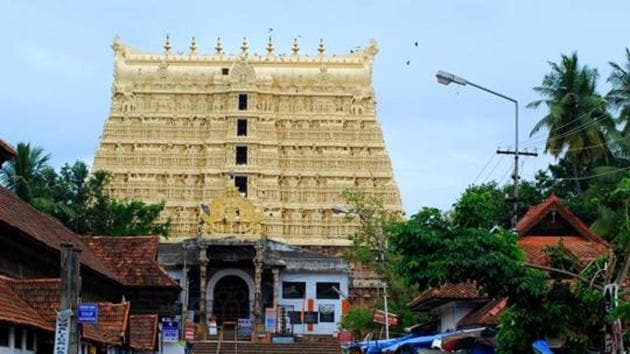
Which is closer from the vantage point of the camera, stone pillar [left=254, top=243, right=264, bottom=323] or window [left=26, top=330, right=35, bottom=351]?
window [left=26, top=330, right=35, bottom=351]

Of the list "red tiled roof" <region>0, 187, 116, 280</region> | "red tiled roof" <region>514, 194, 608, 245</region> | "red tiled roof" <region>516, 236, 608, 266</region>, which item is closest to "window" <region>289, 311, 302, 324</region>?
"red tiled roof" <region>0, 187, 116, 280</region>

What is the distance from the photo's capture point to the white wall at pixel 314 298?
7856cm

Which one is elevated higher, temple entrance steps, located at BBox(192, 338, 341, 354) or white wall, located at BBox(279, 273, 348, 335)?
white wall, located at BBox(279, 273, 348, 335)

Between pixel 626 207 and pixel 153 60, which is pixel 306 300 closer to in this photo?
pixel 153 60

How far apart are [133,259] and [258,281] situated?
36713 mm

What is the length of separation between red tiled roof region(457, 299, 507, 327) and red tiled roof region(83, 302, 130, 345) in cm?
919

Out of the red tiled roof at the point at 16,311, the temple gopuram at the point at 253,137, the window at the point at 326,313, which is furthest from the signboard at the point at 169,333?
the temple gopuram at the point at 253,137

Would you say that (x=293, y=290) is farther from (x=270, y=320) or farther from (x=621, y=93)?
(x=621, y=93)

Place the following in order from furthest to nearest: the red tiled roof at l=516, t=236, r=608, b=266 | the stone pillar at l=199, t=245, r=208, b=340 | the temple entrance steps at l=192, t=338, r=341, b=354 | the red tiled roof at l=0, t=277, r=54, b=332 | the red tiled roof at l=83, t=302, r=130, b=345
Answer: the stone pillar at l=199, t=245, r=208, b=340 < the temple entrance steps at l=192, t=338, r=341, b=354 < the red tiled roof at l=516, t=236, r=608, b=266 < the red tiled roof at l=83, t=302, r=130, b=345 < the red tiled roof at l=0, t=277, r=54, b=332

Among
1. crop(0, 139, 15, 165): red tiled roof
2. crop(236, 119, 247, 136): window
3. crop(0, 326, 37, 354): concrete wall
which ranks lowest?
crop(0, 326, 37, 354): concrete wall

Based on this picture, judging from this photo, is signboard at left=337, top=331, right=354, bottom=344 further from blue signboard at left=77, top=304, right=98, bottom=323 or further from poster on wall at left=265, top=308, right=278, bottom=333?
blue signboard at left=77, top=304, right=98, bottom=323

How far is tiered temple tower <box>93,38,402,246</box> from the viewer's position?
91.8m

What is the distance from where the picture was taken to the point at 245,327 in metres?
75.4

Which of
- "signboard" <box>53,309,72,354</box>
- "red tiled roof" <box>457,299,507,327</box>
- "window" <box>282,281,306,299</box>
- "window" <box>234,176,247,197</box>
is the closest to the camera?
"signboard" <box>53,309,72,354</box>
